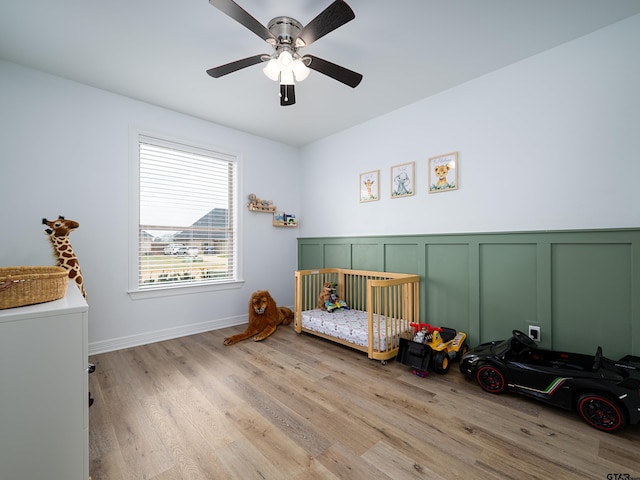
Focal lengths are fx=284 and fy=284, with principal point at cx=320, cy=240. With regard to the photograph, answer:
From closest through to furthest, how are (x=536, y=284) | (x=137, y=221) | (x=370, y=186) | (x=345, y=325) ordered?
1. (x=536, y=284)
2. (x=345, y=325)
3. (x=137, y=221)
4. (x=370, y=186)

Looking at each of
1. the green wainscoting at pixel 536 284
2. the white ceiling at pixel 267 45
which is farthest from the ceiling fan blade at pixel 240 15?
the green wainscoting at pixel 536 284

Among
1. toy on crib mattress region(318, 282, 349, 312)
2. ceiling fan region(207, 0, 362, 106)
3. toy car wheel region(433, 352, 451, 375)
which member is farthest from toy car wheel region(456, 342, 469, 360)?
ceiling fan region(207, 0, 362, 106)

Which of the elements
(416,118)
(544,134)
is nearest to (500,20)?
(544,134)

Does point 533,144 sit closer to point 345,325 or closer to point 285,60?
point 285,60

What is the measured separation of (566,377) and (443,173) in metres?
1.85

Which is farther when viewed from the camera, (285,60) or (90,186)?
(90,186)

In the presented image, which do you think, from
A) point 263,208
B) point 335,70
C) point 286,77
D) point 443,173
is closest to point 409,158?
point 443,173

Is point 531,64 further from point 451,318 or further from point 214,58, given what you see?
point 214,58

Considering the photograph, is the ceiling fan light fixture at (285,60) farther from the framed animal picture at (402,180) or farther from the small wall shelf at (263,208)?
the small wall shelf at (263,208)

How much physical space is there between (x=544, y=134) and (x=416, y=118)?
1159 millimetres

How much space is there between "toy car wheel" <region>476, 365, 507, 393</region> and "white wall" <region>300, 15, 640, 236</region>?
1.16 m

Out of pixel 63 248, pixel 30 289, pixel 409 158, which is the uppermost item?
pixel 409 158

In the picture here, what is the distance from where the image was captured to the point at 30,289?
999 millimetres

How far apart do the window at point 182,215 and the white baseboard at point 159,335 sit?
48 cm
